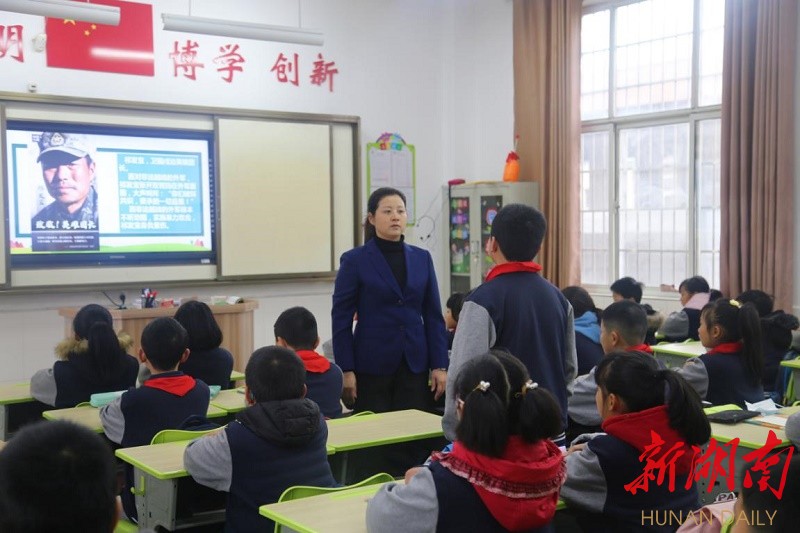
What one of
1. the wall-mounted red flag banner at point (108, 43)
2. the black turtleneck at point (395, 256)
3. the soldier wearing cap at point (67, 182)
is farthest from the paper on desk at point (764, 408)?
the wall-mounted red flag banner at point (108, 43)

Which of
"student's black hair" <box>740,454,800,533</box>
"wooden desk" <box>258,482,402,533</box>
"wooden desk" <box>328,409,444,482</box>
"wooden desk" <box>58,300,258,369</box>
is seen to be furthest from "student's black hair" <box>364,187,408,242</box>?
"wooden desk" <box>58,300,258,369</box>

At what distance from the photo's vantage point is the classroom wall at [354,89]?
643cm

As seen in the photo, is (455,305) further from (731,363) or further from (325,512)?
(325,512)

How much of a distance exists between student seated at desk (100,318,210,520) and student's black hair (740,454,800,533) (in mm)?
2193

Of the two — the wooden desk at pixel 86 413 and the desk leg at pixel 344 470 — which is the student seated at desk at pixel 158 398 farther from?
the desk leg at pixel 344 470

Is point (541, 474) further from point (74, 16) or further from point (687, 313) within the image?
point (74, 16)

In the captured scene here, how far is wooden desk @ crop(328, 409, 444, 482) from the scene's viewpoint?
2959 mm

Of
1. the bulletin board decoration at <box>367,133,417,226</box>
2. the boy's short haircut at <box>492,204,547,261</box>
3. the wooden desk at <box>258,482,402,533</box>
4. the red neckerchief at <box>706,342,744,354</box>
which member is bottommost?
the wooden desk at <box>258,482,402,533</box>

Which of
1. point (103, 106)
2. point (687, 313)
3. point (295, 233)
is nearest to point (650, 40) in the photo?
point (687, 313)

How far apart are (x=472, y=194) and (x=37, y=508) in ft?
23.3

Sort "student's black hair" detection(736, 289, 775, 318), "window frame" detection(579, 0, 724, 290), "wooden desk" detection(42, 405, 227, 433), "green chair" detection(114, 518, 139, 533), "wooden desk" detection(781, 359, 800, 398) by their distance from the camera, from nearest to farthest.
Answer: "green chair" detection(114, 518, 139, 533), "wooden desk" detection(42, 405, 227, 433), "wooden desk" detection(781, 359, 800, 398), "student's black hair" detection(736, 289, 775, 318), "window frame" detection(579, 0, 724, 290)

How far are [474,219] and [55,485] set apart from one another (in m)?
7.05

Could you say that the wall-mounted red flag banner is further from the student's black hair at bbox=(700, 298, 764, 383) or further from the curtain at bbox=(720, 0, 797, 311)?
the student's black hair at bbox=(700, 298, 764, 383)

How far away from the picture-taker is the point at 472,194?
8.12m
